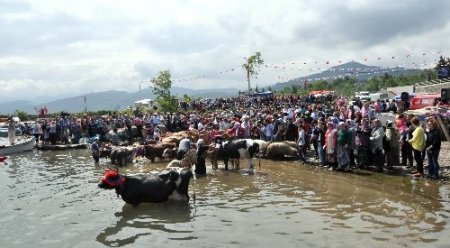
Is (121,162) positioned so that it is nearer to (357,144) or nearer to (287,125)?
(287,125)

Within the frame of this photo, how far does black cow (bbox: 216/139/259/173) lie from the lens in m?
18.0

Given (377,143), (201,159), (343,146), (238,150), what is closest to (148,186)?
(201,159)

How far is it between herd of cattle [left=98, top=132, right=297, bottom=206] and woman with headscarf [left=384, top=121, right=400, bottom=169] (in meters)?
4.68

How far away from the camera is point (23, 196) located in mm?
15148

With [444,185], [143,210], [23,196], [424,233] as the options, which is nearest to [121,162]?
[23,196]

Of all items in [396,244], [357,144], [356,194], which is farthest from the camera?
[357,144]

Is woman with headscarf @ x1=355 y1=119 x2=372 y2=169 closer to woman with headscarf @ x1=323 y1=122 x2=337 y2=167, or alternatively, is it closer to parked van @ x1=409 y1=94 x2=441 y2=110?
woman with headscarf @ x1=323 y1=122 x2=337 y2=167

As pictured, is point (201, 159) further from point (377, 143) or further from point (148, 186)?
point (377, 143)

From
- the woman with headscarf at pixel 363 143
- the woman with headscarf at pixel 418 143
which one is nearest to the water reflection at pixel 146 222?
the woman with headscarf at pixel 363 143

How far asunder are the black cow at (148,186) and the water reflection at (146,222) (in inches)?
10.3

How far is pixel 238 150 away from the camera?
59.7 feet

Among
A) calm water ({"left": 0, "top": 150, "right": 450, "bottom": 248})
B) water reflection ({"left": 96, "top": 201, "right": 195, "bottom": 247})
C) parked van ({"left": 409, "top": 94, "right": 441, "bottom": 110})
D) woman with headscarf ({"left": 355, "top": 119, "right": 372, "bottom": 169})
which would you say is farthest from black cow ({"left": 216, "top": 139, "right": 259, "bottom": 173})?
parked van ({"left": 409, "top": 94, "right": 441, "bottom": 110})

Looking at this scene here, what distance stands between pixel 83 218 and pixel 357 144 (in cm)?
1005

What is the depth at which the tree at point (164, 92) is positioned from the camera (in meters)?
52.0
